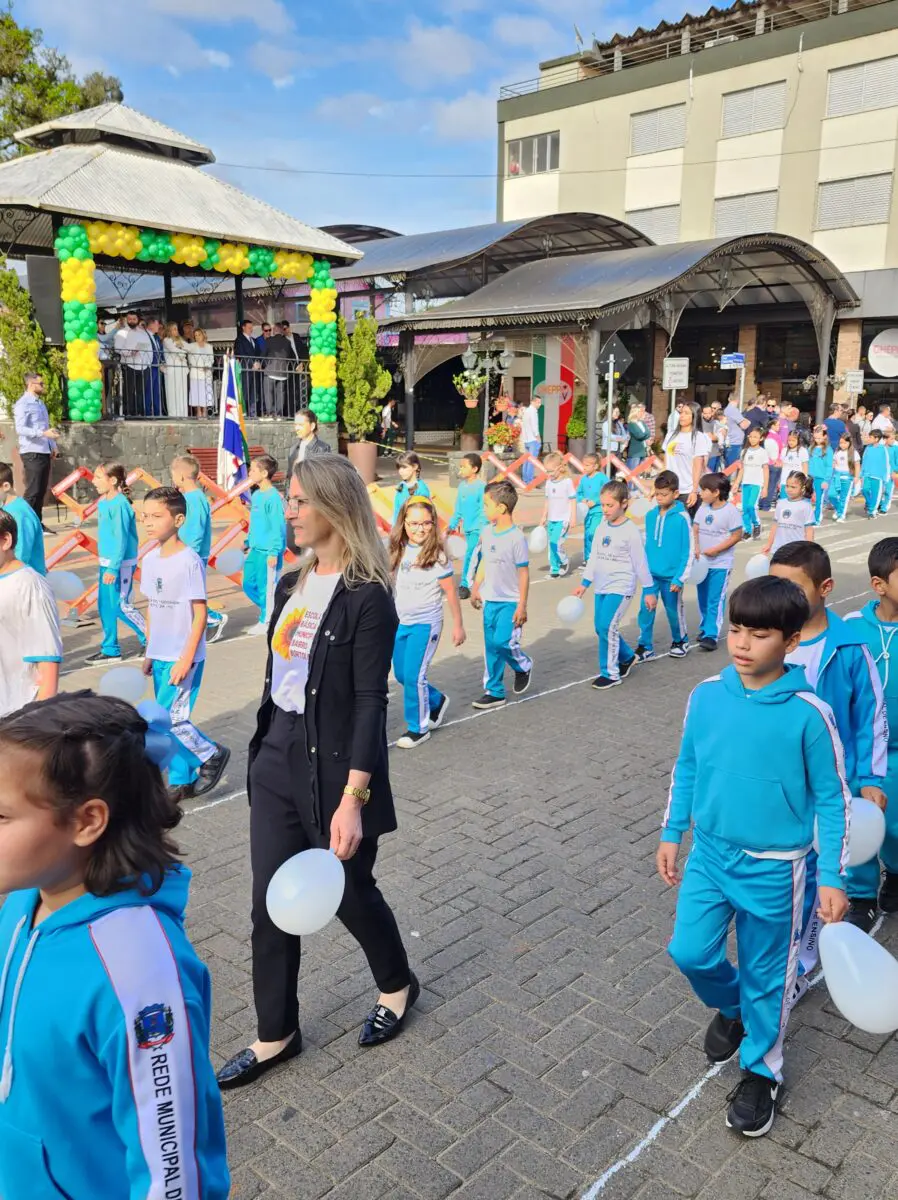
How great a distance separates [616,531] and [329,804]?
5.11m

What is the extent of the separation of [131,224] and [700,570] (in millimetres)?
13116

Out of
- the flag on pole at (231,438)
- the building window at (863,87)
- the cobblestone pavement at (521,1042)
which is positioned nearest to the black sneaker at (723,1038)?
the cobblestone pavement at (521,1042)

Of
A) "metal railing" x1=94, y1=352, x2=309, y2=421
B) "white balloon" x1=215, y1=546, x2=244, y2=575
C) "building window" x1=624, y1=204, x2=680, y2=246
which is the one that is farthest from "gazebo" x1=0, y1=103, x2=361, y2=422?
"building window" x1=624, y1=204, x2=680, y2=246

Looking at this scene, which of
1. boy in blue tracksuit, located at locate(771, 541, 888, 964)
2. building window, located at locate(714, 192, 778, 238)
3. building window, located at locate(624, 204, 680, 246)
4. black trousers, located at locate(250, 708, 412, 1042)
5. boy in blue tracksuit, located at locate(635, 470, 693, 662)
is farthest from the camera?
building window, located at locate(624, 204, 680, 246)

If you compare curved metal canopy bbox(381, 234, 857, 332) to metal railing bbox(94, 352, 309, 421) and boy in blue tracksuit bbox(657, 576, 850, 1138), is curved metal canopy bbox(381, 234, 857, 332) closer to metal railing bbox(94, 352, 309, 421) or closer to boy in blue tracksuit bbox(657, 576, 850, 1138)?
metal railing bbox(94, 352, 309, 421)

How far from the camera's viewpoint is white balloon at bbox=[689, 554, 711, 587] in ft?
28.9

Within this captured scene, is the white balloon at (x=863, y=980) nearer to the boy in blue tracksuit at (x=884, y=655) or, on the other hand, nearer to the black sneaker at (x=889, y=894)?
the boy in blue tracksuit at (x=884, y=655)

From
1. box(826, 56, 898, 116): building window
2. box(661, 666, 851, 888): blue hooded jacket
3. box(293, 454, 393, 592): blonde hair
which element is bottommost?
box(661, 666, 851, 888): blue hooded jacket

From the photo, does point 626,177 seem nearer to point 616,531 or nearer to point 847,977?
point 616,531

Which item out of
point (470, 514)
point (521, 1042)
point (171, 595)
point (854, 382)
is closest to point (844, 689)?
point (521, 1042)

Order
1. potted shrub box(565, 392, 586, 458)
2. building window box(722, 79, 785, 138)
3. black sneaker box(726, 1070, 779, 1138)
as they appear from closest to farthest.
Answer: black sneaker box(726, 1070, 779, 1138) < potted shrub box(565, 392, 586, 458) < building window box(722, 79, 785, 138)

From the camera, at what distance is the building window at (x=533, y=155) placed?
39500 mm

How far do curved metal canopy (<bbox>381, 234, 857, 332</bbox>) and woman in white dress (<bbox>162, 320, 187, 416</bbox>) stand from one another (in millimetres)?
8591

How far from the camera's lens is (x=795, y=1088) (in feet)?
10.8
